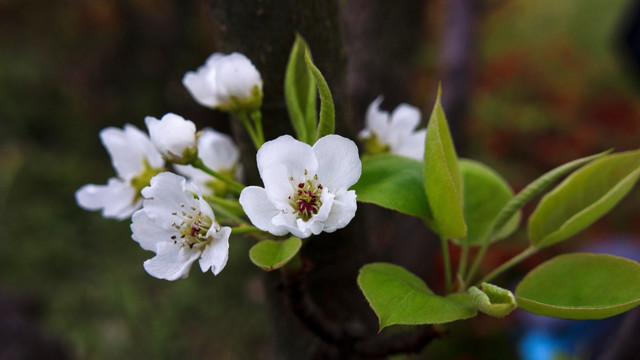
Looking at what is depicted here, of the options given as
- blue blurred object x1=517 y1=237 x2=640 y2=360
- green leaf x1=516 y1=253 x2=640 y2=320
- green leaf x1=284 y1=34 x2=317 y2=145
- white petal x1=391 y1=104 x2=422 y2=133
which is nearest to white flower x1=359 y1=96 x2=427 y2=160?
white petal x1=391 y1=104 x2=422 y2=133

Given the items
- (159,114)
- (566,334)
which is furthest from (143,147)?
(159,114)

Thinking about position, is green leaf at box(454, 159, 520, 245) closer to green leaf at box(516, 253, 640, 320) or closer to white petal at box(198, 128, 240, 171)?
green leaf at box(516, 253, 640, 320)

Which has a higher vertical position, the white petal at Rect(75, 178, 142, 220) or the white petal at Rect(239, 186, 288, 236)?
the white petal at Rect(239, 186, 288, 236)

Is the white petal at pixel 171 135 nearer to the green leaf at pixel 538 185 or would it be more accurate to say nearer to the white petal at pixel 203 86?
the white petal at pixel 203 86

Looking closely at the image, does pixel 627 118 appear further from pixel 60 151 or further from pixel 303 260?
pixel 60 151

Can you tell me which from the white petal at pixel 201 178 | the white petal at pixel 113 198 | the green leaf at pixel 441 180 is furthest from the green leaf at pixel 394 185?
the white petal at pixel 113 198

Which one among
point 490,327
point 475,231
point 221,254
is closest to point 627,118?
point 490,327
